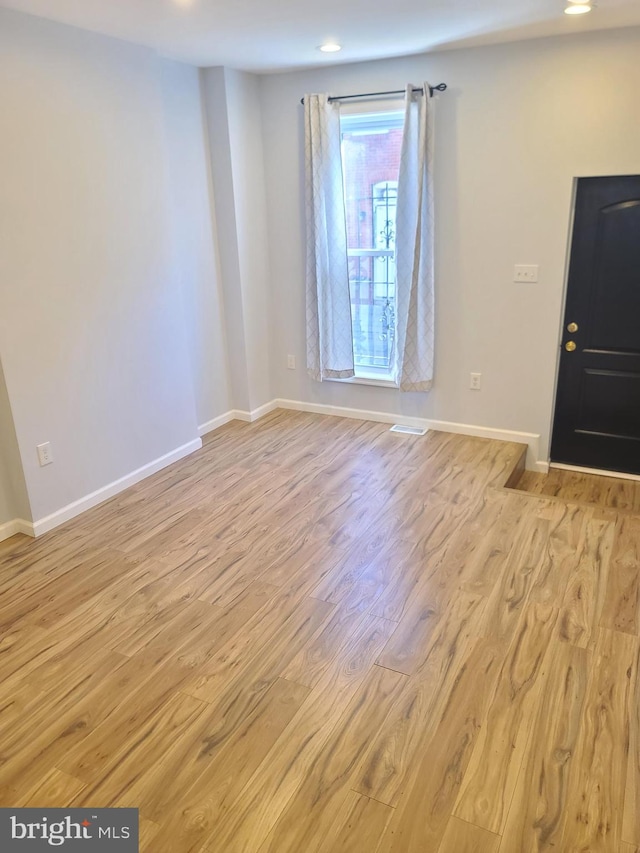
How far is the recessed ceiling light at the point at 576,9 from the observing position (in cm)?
284

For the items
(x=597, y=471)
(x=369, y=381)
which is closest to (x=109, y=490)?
(x=369, y=381)

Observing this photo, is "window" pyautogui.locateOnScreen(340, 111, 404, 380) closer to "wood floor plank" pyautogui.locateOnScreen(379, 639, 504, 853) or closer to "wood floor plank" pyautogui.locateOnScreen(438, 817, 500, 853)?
"wood floor plank" pyautogui.locateOnScreen(379, 639, 504, 853)

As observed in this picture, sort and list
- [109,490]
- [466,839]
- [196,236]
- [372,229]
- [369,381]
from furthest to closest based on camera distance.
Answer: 1. [369,381]
2. [372,229]
3. [196,236]
4. [109,490]
5. [466,839]

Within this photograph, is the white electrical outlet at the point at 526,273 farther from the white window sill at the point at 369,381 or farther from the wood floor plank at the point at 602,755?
the wood floor plank at the point at 602,755

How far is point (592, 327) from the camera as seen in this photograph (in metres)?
3.88

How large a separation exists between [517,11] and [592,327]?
1.84 metres

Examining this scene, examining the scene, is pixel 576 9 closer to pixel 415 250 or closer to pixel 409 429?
pixel 415 250

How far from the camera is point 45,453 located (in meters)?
3.20

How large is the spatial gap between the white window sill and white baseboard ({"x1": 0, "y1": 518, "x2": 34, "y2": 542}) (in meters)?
2.45

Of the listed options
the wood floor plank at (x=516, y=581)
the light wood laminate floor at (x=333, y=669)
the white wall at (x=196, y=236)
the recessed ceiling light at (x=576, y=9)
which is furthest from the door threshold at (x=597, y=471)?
the recessed ceiling light at (x=576, y=9)

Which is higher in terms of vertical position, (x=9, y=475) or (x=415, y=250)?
(x=415, y=250)

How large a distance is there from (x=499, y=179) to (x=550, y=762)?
3.30 metres

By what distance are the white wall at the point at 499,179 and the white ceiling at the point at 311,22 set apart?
20 centimetres

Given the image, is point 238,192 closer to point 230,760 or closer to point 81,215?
point 81,215
